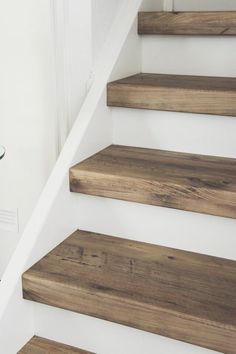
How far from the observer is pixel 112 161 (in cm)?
140

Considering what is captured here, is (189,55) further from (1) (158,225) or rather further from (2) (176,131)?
(1) (158,225)

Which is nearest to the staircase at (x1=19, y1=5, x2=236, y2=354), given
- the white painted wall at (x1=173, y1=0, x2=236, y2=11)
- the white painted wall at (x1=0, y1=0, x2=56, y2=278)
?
the white painted wall at (x1=0, y1=0, x2=56, y2=278)

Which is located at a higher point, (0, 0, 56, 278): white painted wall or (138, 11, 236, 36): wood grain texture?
(138, 11, 236, 36): wood grain texture

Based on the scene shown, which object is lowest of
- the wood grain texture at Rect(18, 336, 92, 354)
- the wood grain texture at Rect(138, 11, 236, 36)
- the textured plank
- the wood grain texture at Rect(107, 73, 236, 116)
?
the wood grain texture at Rect(18, 336, 92, 354)

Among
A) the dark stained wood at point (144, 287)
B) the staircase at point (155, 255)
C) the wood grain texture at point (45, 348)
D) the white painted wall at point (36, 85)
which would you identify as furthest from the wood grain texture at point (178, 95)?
the wood grain texture at point (45, 348)

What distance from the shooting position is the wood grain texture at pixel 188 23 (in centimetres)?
152

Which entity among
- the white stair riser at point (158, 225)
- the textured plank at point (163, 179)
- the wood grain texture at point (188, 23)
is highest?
the wood grain texture at point (188, 23)

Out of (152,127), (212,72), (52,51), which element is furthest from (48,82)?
(212,72)

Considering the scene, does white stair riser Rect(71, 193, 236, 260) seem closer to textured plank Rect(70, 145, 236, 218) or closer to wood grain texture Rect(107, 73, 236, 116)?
textured plank Rect(70, 145, 236, 218)

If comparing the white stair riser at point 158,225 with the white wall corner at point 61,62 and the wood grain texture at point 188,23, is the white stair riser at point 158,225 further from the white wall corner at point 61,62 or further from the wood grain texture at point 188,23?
the wood grain texture at point 188,23

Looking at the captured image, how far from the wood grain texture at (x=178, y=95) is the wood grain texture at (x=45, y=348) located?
0.69 metres

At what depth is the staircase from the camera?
106 centimetres

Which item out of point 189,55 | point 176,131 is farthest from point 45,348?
point 189,55

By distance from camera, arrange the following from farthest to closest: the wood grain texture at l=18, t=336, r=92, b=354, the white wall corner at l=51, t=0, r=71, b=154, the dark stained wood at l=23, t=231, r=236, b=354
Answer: the white wall corner at l=51, t=0, r=71, b=154, the wood grain texture at l=18, t=336, r=92, b=354, the dark stained wood at l=23, t=231, r=236, b=354
